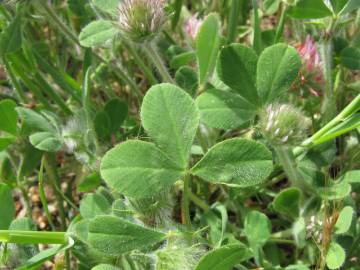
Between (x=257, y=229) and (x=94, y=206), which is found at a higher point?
(x=94, y=206)

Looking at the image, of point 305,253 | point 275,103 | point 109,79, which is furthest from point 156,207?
point 109,79

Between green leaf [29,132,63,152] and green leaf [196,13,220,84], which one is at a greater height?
green leaf [196,13,220,84]

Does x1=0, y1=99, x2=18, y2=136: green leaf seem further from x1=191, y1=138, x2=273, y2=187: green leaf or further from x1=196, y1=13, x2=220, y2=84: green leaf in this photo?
x1=191, y1=138, x2=273, y2=187: green leaf

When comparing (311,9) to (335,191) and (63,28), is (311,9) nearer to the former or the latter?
(335,191)

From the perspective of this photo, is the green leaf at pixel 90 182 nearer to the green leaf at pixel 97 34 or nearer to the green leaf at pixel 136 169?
the green leaf at pixel 97 34

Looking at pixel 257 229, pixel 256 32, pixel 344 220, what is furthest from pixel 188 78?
pixel 344 220

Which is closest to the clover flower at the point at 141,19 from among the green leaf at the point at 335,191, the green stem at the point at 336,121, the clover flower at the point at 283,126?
the clover flower at the point at 283,126

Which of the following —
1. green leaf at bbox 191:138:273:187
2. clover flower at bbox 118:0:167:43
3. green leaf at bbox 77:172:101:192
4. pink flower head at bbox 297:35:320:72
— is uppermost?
clover flower at bbox 118:0:167:43

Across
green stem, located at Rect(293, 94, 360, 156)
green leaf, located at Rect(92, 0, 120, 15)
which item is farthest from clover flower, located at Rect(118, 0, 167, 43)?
green stem, located at Rect(293, 94, 360, 156)
